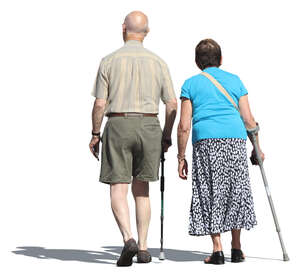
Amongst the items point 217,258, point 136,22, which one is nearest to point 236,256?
point 217,258

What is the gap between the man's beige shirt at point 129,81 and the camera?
39.4 feet

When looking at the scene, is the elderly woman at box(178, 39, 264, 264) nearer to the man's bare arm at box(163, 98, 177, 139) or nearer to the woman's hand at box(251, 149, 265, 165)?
the man's bare arm at box(163, 98, 177, 139)

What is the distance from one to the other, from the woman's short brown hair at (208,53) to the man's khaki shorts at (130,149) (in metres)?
0.86

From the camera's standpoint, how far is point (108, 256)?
42.3ft

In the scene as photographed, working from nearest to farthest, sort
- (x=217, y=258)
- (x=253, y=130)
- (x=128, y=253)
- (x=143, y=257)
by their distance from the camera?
(x=128, y=253) → (x=217, y=258) → (x=143, y=257) → (x=253, y=130)

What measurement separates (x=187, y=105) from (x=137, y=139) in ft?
2.25

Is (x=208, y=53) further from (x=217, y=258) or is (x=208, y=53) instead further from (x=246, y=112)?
(x=217, y=258)

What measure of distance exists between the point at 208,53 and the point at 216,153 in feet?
3.79

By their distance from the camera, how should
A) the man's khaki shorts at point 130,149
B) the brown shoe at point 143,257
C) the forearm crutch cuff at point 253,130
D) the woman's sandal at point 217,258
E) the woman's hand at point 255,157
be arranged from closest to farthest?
the woman's sandal at point 217,258, the man's khaki shorts at point 130,149, the brown shoe at point 143,257, the forearm crutch cuff at point 253,130, the woman's hand at point 255,157

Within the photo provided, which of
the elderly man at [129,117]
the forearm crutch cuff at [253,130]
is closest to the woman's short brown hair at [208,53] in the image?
the elderly man at [129,117]

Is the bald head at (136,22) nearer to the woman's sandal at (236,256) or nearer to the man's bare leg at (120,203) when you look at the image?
the man's bare leg at (120,203)

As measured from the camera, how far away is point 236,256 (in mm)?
12125

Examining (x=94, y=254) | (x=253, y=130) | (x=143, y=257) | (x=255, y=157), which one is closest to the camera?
(x=143, y=257)

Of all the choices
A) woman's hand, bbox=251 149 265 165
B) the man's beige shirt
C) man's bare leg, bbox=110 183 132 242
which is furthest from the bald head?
woman's hand, bbox=251 149 265 165
